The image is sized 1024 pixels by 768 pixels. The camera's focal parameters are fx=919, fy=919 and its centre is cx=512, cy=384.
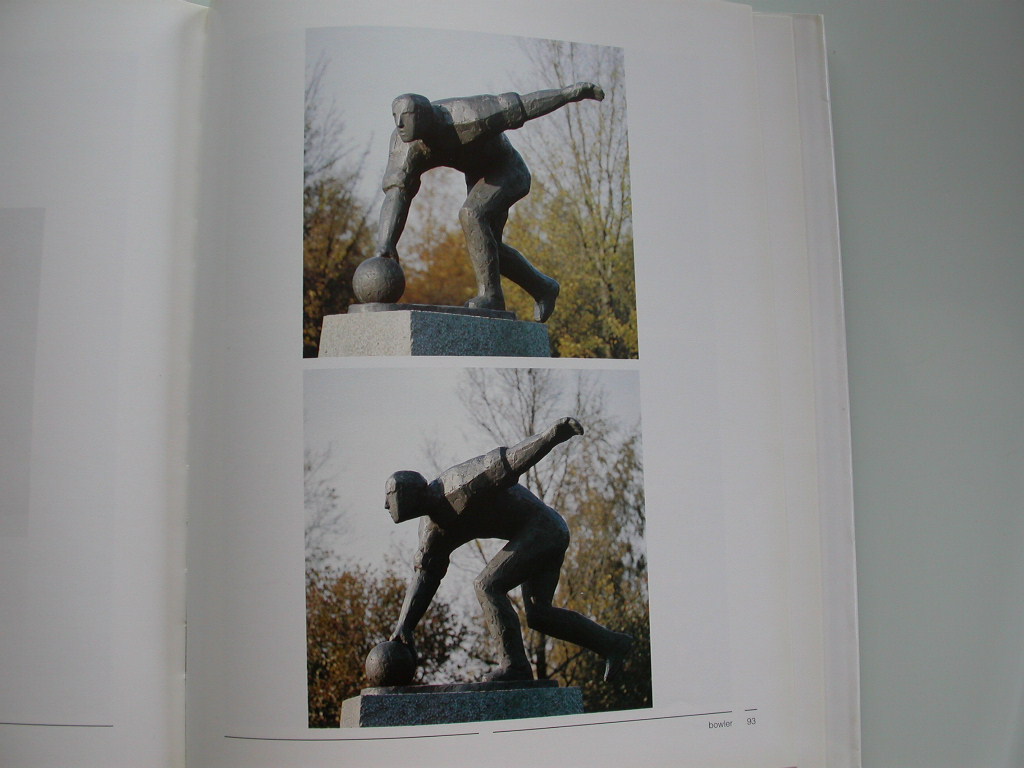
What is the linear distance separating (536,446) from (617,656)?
0.17 metres

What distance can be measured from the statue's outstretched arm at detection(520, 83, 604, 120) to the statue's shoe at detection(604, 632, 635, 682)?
0.41 metres

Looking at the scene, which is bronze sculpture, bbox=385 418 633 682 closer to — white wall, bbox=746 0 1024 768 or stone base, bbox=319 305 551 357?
stone base, bbox=319 305 551 357

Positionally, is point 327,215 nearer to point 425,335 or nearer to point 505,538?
point 425,335

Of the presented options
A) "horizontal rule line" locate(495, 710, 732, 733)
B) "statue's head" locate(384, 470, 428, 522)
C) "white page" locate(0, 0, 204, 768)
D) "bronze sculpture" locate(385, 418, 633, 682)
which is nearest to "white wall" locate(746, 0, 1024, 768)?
"horizontal rule line" locate(495, 710, 732, 733)

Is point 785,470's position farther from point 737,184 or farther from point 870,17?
point 870,17

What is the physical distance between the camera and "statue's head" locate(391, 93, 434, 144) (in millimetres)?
695

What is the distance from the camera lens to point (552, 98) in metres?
0.73

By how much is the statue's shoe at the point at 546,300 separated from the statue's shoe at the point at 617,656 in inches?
9.8

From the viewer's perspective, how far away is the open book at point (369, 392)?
66cm

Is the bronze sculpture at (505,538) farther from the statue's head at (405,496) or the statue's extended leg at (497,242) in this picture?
the statue's extended leg at (497,242)

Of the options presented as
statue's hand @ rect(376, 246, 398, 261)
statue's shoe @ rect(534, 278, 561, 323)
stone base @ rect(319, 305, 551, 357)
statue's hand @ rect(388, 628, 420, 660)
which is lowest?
statue's hand @ rect(388, 628, 420, 660)

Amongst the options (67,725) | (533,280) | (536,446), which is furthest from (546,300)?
(67,725)

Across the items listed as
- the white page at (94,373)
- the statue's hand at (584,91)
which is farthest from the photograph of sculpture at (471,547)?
the statue's hand at (584,91)

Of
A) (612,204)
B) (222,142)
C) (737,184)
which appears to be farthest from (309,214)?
(737,184)
